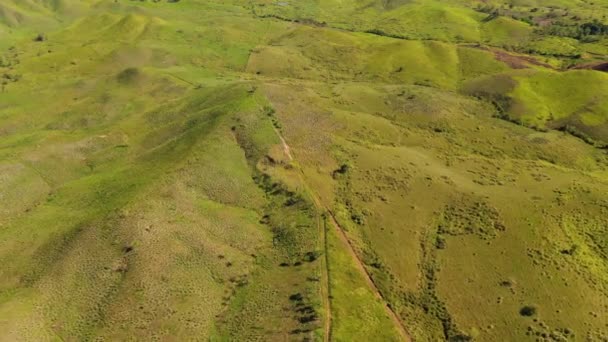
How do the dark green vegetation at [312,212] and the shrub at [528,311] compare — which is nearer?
the shrub at [528,311]

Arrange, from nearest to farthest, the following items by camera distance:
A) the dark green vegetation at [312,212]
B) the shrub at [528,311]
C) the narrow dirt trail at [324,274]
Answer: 1. the narrow dirt trail at [324,274]
2. the shrub at [528,311]
3. the dark green vegetation at [312,212]

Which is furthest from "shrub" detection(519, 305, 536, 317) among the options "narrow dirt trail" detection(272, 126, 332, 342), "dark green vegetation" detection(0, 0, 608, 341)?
"narrow dirt trail" detection(272, 126, 332, 342)

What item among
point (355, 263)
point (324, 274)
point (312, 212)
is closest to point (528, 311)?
point (355, 263)

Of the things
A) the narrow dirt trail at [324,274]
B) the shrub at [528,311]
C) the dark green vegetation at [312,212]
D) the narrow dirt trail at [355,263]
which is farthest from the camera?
the dark green vegetation at [312,212]

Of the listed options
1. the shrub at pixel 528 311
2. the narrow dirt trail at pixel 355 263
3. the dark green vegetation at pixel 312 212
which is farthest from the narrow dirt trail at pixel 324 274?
the shrub at pixel 528 311

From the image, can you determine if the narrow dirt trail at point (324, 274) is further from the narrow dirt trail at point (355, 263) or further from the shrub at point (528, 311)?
the shrub at point (528, 311)

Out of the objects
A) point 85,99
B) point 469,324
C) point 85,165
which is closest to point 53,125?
point 85,99

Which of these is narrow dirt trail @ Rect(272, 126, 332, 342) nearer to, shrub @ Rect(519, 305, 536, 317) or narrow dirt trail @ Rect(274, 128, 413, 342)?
narrow dirt trail @ Rect(274, 128, 413, 342)

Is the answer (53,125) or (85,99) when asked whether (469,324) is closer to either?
(53,125)

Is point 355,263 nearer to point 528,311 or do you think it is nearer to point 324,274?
point 324,274
